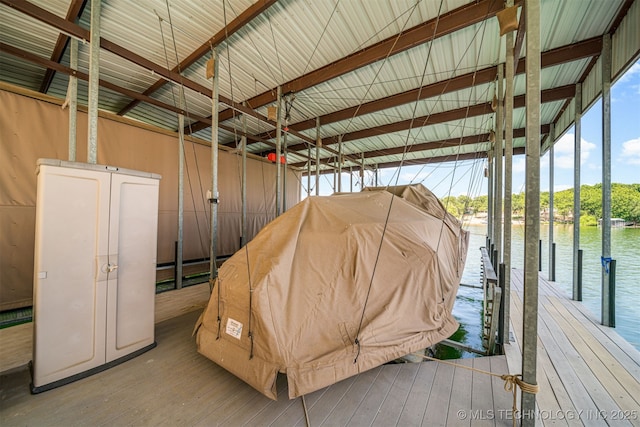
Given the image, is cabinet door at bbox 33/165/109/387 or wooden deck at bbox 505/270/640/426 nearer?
wooden deck at bbox 505/270/640/426

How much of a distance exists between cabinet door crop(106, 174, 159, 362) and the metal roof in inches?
57.2

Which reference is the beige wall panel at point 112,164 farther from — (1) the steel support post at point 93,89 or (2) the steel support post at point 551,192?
(2) the steel support post at point 551,192

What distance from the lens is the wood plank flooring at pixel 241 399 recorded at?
5.72 ft

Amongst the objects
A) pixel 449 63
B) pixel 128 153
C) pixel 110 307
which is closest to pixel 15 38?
pixel 128 153

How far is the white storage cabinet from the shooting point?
204cm

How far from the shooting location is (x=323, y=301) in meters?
2.04

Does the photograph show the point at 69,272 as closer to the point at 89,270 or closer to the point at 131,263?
the point at 89,270

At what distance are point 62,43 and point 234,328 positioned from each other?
520 centimetres

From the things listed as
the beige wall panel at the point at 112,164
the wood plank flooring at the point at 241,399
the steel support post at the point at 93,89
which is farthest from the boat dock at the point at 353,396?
the beige wall panel at the point at 112,164

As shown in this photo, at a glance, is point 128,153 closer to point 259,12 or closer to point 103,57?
point 103,57

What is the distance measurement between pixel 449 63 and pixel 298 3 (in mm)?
2835

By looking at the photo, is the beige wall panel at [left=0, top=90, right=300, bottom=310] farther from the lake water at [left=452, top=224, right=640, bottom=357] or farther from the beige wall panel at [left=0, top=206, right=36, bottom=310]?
the lake water at [left=452, top=224, right=640, bottom=357]

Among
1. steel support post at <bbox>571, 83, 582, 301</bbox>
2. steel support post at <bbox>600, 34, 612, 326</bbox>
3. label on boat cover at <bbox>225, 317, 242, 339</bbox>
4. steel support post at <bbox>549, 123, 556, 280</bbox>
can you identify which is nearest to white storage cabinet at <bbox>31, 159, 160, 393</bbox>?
label on boat cover at <bbox>225, 317, 242, 339</bbox>

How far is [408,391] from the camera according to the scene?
2.00 meters
